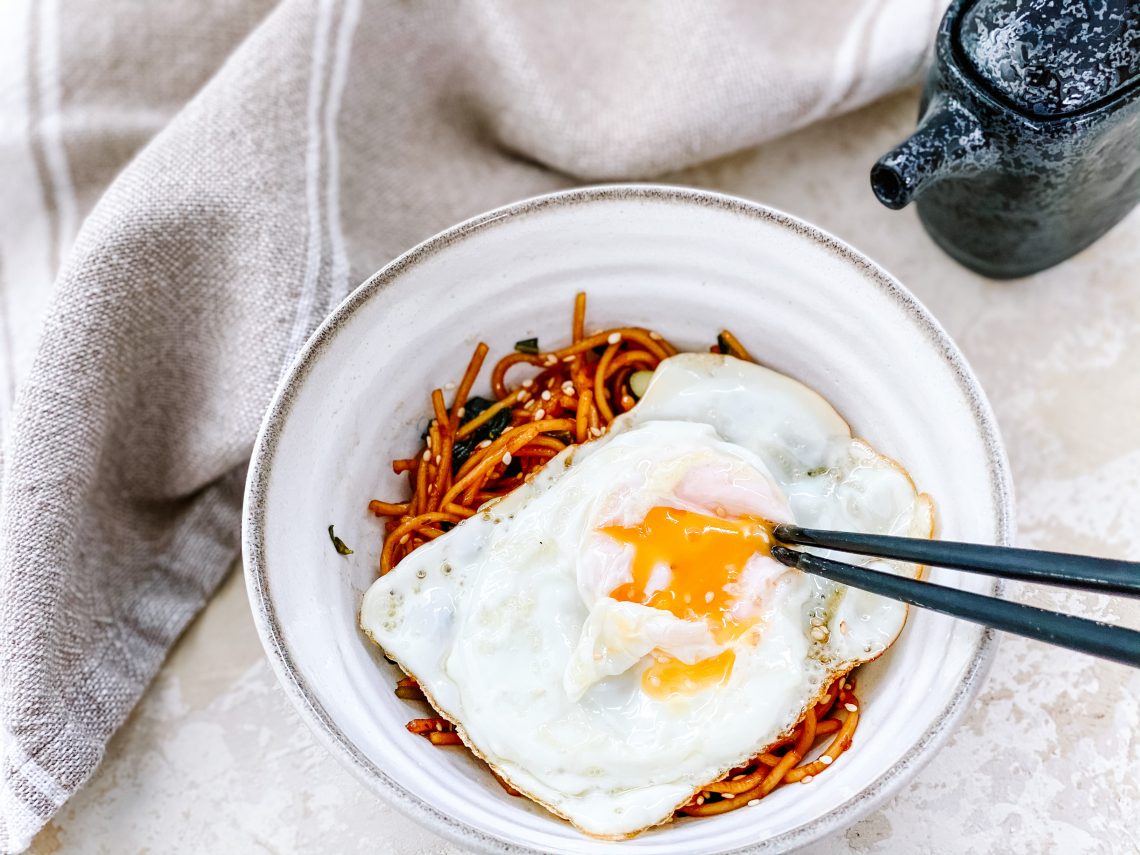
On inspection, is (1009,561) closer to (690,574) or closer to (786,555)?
(786,555)

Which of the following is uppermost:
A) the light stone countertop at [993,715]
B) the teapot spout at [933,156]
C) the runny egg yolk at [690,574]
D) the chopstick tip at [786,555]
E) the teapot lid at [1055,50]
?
the teapot lid at [1055,50]

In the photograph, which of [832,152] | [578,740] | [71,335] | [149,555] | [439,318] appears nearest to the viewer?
[578,740]

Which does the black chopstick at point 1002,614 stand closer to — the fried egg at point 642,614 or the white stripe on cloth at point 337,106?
the fried egg at point 642,614

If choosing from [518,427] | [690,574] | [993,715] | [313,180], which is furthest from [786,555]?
[313,180]

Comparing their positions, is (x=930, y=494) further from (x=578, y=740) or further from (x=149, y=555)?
(x=149, y=555)

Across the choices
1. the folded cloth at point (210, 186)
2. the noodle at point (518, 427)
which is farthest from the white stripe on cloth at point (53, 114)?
the noodle at point (518, 427)

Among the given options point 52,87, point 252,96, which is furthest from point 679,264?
point 52,87
